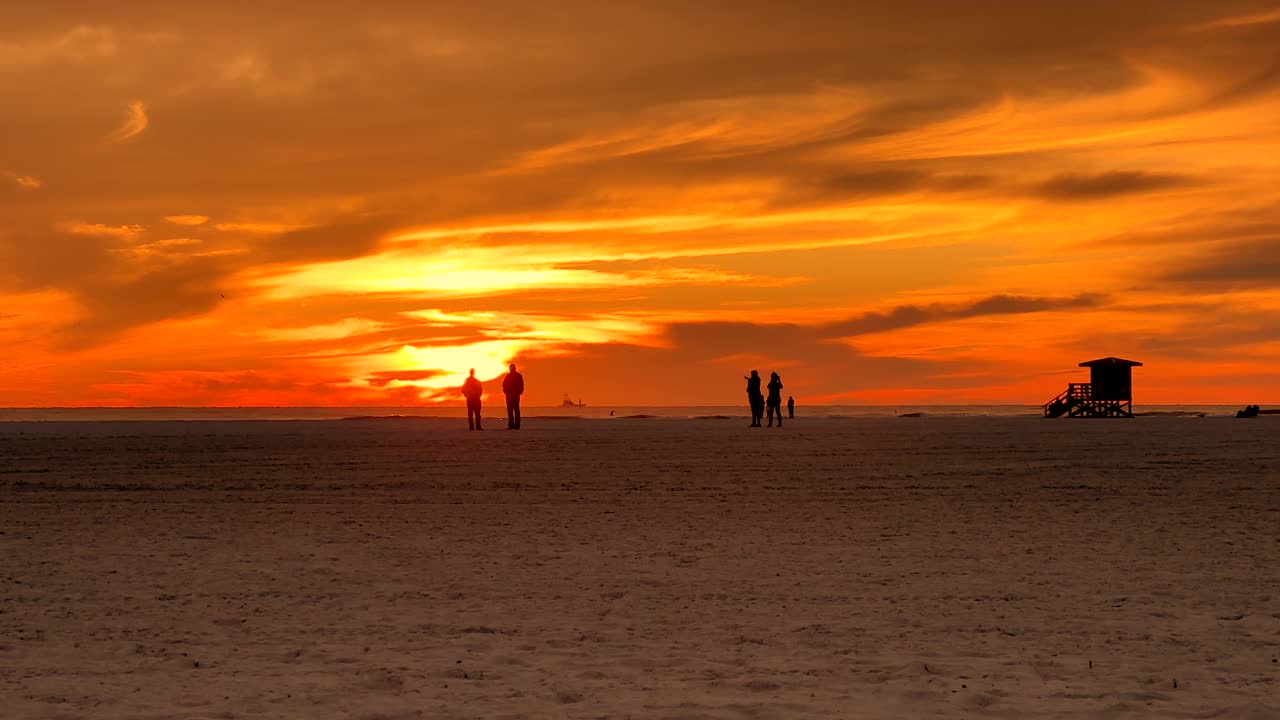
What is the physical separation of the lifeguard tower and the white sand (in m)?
52.4

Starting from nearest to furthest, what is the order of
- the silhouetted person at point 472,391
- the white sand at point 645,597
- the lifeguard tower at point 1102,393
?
1. the white sand at point 645,597
2. the silhouetted person at point 472,391
3. the lifeguard tower at point 1102,393

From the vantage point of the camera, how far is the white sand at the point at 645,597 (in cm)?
734

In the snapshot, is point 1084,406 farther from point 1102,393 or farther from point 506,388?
point 506,388

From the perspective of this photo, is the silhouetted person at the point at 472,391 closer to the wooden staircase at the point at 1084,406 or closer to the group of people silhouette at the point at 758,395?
the group of people silhouette at the point at 758,395

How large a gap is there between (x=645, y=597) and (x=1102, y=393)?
66.6m

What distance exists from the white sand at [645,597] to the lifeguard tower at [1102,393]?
5244cm

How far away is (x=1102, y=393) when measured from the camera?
2840 inches

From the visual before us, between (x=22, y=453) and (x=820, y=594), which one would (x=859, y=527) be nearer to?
(x=820, y=594)

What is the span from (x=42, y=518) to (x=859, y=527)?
397 inches

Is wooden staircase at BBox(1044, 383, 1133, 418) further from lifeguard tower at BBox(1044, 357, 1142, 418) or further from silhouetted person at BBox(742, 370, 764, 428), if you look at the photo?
silhouetted person at BBox(742, 370, 764, 428)

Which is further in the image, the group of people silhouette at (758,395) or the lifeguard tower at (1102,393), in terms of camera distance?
the lifeguard tower at (1102,393)

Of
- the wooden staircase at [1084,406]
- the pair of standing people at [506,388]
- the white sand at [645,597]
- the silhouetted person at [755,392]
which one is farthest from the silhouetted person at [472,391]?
the wooden staircase at [1084,406]

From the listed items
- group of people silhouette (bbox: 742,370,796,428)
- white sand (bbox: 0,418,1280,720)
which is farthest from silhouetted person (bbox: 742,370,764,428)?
white sand (bbox: 0,418,1280,720)

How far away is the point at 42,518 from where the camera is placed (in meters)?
16.5
